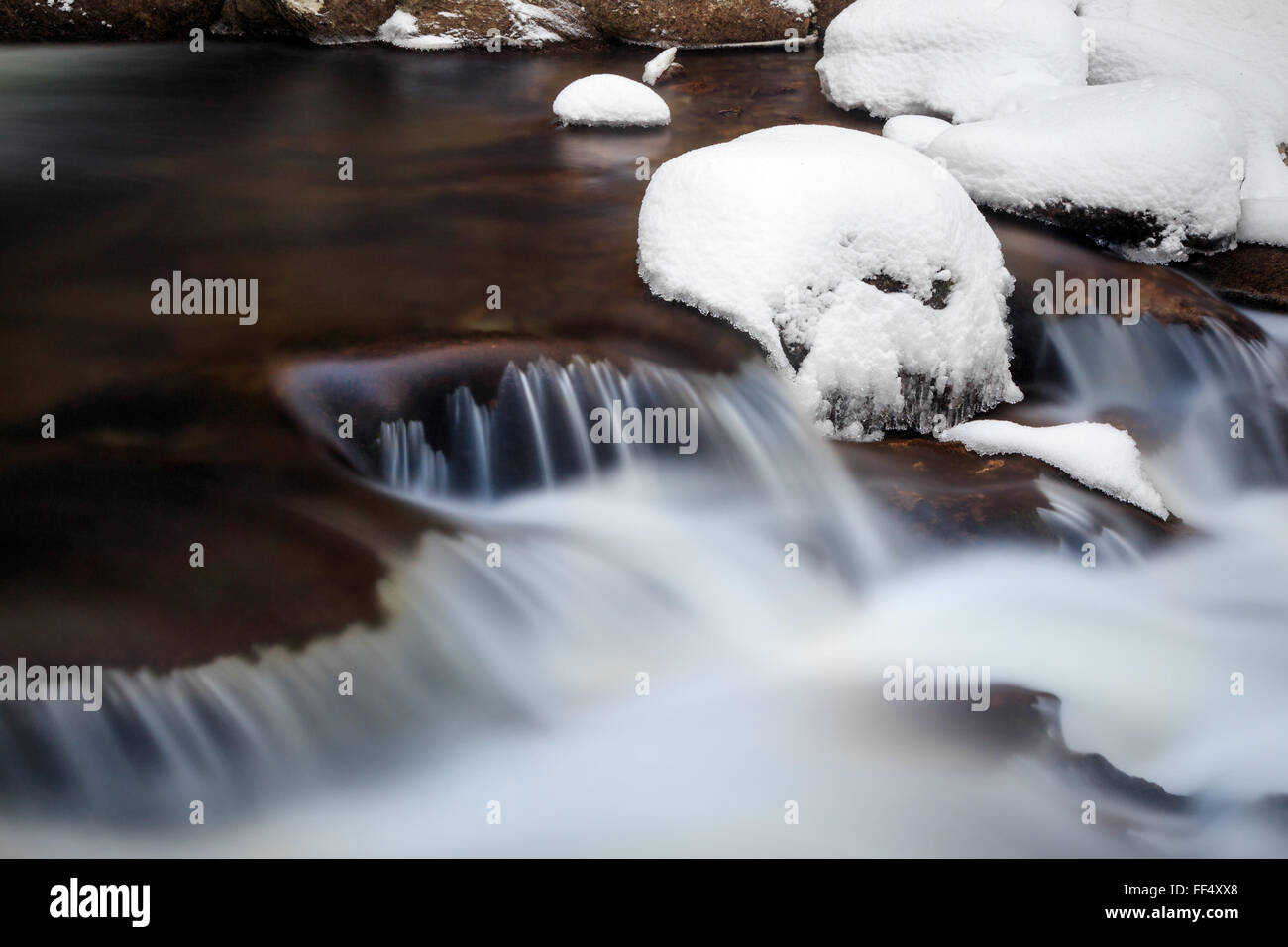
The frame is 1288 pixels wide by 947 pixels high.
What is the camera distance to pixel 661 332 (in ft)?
13.5

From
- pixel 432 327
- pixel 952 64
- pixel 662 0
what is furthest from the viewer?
pixel 662 0

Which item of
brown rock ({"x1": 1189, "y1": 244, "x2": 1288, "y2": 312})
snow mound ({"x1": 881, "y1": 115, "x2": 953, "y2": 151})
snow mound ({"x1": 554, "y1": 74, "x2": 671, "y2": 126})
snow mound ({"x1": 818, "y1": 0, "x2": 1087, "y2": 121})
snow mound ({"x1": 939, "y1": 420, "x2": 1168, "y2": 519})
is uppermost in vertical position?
snow mound ({"x1": 818, "y1": 0, "x2": 1087, "y2": 121})

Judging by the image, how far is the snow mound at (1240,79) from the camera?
17.4ft

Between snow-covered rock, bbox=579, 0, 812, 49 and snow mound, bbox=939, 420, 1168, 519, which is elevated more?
snow-covered rock, bbox=579, 0, 812, 49

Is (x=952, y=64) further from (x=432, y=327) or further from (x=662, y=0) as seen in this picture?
(x=432, y=327)

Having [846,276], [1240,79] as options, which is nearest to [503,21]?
[1240,79]

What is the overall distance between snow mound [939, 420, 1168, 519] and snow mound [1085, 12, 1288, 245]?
209 centimetres

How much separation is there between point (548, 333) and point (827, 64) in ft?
13.3

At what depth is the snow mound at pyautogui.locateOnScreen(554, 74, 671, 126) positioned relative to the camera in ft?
21.1

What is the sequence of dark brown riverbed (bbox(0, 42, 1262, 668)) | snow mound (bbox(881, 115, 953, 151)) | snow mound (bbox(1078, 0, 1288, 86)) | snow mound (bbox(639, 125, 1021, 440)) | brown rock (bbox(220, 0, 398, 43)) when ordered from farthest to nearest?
1. brown rock (bbox(220, 0, 398, 43))
2. snow mound (bbox(1078, 0, 1288, 86))
3. snow mound (bbox(881, 115, 953, 151))
4. snow mound (bbox(639, 125, 1021, 440))
5. dark brown riverbed (bbox(0, 42, 1262, 668))

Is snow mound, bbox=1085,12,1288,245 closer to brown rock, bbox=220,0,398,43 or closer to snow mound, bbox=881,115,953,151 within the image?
snow mound, bbox=881,115,953,151

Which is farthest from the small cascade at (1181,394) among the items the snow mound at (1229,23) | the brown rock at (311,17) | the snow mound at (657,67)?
the brown rock at (311,17)

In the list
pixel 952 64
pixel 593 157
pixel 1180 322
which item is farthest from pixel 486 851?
pixel 952 64

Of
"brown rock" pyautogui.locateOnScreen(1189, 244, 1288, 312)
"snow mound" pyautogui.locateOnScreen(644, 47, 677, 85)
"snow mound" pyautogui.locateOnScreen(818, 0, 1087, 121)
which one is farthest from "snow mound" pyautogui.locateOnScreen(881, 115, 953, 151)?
"snow mound" pyautogui.locateOnScreen(644, 47, 677, 85)
